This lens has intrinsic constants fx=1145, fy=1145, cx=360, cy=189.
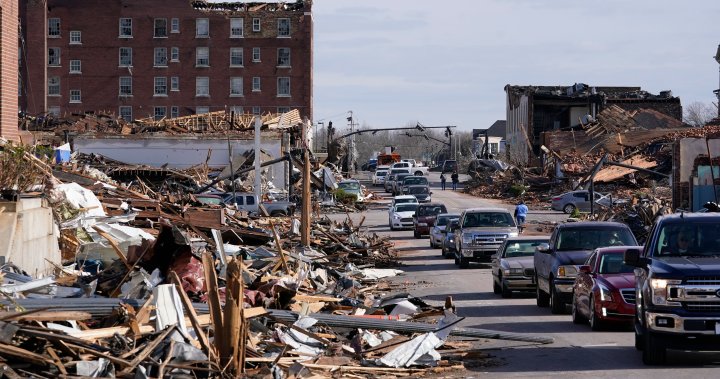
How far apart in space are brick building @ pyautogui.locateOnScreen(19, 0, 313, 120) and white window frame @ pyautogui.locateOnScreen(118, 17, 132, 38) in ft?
0.30

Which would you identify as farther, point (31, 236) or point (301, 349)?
point (31, 236)

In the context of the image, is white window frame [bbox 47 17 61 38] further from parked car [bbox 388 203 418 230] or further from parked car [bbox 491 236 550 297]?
parked car [bbox 491 236 550 297]

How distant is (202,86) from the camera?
105 meters

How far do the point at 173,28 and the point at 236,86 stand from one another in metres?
7.75

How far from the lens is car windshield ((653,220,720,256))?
49.6 ft

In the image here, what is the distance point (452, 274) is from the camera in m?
33.3

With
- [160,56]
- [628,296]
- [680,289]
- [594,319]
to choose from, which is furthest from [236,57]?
[680,289]

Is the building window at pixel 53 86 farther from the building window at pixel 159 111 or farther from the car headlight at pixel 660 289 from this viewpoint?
the car headlight at pixel 660 289

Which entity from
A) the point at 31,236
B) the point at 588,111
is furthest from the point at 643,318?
the point at 588,111

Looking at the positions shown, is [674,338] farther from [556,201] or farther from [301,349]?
[556,201]

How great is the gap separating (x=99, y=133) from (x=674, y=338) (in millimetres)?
66506

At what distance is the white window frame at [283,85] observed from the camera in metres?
104

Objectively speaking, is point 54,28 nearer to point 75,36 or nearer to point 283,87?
point 75,36

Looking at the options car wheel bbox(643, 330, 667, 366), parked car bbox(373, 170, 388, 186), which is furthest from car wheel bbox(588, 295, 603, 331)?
parked car bbox(373, 170, 388, 186)
